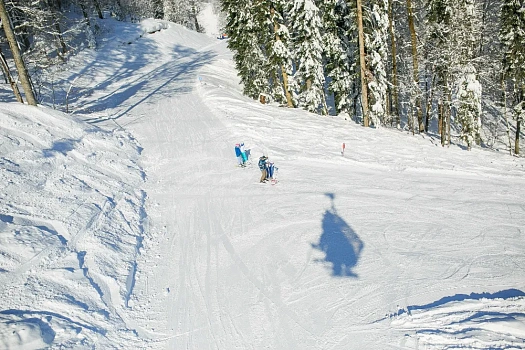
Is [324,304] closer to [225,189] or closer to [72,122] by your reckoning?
[225,189]

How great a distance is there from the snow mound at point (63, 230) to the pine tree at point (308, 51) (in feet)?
50.6

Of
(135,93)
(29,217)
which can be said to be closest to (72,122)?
(29,217)

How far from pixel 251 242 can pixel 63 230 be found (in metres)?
5.31

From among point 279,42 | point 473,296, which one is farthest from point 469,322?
point 279,42

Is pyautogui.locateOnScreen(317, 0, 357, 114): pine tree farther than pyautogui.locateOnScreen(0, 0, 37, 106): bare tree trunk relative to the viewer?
Yes

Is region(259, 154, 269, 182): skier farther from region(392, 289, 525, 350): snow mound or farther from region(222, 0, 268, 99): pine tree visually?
region(222, 0, 268, 99): pine tree

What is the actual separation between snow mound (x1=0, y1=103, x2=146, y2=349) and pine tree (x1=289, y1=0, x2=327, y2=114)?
15428 millimetres

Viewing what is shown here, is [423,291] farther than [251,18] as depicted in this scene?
No

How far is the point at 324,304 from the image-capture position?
652cm

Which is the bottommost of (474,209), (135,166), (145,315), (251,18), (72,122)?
(474,209)

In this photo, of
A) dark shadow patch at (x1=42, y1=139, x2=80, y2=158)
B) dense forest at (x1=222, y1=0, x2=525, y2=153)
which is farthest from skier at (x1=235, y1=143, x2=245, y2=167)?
dense forest at (x1=222, y1=0, x2=525, y2=153)

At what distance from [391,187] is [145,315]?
9498 millimetres

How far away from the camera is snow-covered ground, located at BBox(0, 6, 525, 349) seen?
19.5ft

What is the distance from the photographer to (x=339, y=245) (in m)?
8.42
